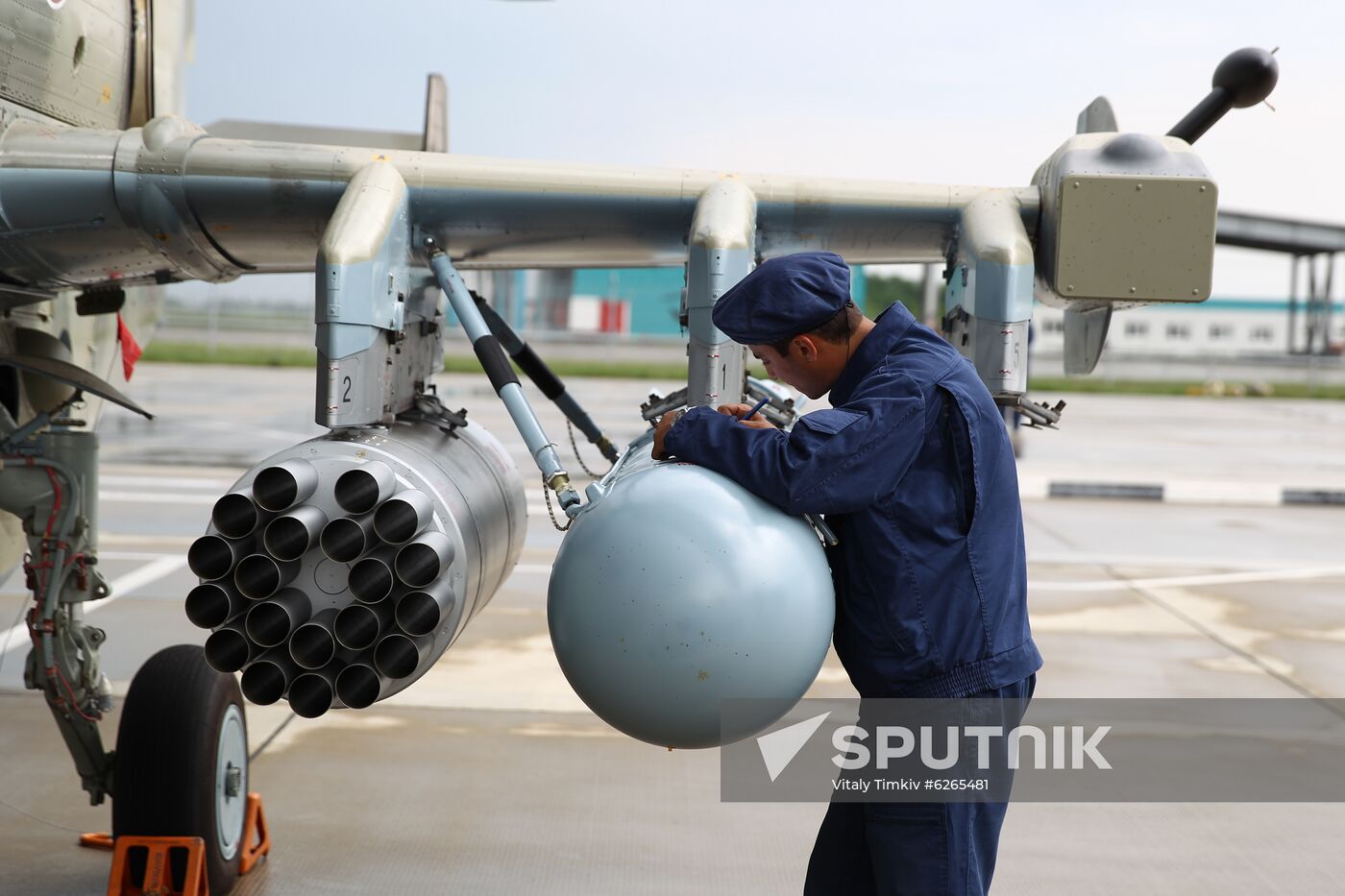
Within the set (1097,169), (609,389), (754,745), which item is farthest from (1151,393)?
(1097,169)

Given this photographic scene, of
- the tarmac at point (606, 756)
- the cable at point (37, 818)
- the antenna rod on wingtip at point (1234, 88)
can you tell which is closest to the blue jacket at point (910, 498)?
the antenna rod on wingtip at point (1234, 88)

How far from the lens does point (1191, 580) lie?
9602 millimetres

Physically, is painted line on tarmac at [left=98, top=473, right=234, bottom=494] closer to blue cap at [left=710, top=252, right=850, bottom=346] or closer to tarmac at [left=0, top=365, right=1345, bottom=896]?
tarmac at [left=0, top=365, right=1345, bottom=896]

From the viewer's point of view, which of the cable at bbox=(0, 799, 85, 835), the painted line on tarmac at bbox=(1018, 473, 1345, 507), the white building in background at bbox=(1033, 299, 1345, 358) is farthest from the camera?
the white building in background at bbox=(1033, 299, 1345, 358)

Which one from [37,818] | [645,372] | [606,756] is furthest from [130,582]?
[645,372]

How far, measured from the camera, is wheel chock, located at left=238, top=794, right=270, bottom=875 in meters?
4.42

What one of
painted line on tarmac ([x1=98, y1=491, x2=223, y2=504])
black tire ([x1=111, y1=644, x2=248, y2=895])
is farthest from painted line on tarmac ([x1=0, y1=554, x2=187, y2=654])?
black tire ([x1=111, y1=644, x2=248, y2=895])

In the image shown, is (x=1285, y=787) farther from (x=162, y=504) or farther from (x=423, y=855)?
(x=162, y=504)

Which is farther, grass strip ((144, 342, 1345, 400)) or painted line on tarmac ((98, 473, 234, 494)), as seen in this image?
grass strip ((144, 342, 1345, 400))

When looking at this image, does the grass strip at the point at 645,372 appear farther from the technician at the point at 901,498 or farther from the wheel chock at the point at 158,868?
the technician at the point at 901,498

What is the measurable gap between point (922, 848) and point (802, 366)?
0.95m

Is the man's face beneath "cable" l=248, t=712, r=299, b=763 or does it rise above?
above

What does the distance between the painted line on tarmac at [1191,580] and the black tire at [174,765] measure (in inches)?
253

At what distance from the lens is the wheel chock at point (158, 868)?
4.02 m
